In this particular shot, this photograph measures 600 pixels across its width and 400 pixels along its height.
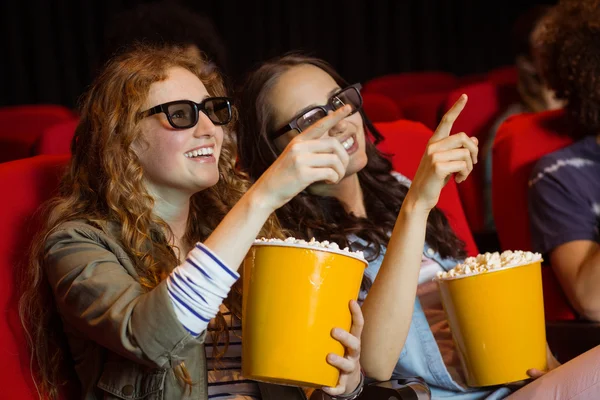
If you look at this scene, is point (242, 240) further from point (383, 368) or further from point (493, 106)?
point (493, 106)

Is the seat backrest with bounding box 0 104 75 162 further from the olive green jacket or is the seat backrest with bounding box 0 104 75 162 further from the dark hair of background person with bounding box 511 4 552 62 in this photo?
the olive green jacket

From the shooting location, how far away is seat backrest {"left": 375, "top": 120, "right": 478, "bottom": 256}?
2352mm

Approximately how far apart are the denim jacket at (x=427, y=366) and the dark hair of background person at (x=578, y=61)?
0.74 metres

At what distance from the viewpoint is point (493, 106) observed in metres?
3.44

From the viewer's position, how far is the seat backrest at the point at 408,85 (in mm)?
4820

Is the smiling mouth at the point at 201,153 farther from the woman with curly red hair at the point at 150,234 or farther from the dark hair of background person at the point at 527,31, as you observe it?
the dark hair of background person at the point at 527,31

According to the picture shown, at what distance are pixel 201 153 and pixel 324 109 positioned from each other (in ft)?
1.39

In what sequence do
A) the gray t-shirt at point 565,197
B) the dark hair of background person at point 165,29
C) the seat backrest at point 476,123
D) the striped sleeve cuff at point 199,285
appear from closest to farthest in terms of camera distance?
the striped sleeve cuff at point 199,285 < the gray t-shirt at point 565,197 < the dark hair of background person at point 165,29 < the seat backrest at point 476,123

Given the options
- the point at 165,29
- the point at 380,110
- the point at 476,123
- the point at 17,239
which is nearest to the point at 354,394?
the point at 17,239

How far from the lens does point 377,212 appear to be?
209 centimetres

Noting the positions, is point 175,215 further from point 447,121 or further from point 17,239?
point 447,121

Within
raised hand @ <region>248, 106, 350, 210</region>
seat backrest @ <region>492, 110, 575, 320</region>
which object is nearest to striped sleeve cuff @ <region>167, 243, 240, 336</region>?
raised hand @ <region>248, 106, 350, 210</region>

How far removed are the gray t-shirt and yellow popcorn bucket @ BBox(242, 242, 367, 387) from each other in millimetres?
967

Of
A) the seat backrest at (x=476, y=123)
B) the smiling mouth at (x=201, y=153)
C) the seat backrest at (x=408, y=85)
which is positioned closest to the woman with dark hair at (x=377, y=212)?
the smiling mouth at (x=201, y=153)
